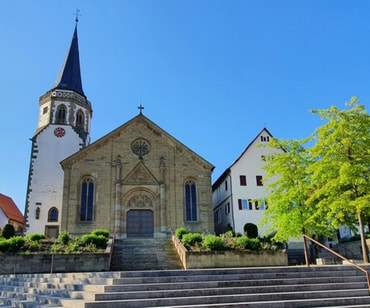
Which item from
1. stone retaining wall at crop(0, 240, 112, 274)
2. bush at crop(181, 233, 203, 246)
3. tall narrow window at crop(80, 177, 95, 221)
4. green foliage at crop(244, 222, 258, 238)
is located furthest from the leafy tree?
tall narrow window at crop(80, 177, 95, 221)

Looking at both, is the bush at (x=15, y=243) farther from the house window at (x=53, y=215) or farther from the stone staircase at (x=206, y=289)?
the house window at (x=53, y=215)

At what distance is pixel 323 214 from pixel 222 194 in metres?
18.6

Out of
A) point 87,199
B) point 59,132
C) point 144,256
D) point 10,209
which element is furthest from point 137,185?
point 10,209

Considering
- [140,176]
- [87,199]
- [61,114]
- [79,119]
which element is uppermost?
[61,114]

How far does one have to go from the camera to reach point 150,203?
106ft

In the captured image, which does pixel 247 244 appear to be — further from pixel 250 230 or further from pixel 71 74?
pixel 71 74

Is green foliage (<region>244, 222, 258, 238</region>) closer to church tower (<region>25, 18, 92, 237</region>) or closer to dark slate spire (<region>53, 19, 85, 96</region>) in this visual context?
church tower (<region>25, 18, 92, 237</region>)

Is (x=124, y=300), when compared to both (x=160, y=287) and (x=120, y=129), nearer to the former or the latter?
(x=160, y=287)

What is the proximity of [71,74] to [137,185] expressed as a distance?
58.9ft

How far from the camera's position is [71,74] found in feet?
139

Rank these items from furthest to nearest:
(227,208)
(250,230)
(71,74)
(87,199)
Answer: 1. (71,74)
2. (227,208)
3. (87,199)
4. (250,230)

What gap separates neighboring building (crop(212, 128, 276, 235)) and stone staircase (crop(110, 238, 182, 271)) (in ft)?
30.6

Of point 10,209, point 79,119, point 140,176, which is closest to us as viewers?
point 140,176

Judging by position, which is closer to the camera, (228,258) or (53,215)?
(228,258)
